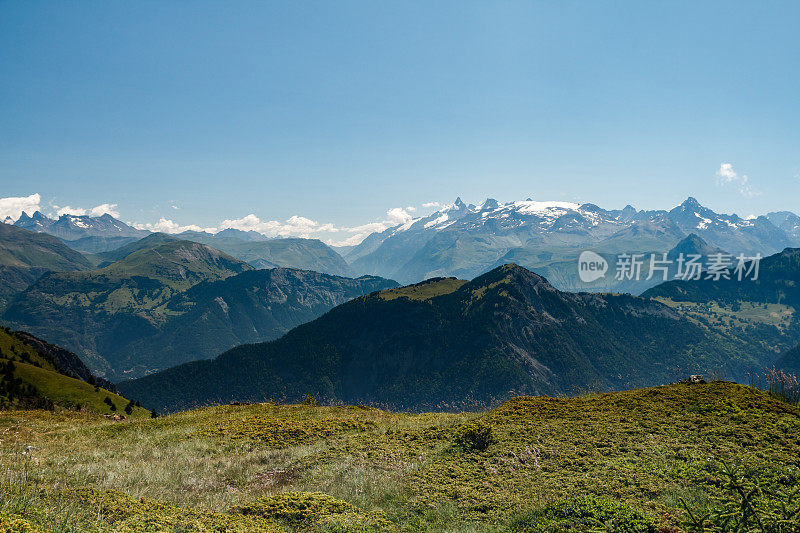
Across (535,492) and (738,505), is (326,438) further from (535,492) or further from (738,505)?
(738,505)

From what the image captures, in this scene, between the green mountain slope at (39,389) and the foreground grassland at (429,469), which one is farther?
the green mountain slope at (39,389)

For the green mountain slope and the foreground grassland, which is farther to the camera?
the green mountain slope

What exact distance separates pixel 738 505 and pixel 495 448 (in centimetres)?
1019

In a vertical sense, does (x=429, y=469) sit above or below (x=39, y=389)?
above

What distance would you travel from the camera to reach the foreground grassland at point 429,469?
11.8 metres

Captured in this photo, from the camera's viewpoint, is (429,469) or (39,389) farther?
(39,389)

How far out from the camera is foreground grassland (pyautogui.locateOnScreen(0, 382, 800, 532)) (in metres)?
11.8

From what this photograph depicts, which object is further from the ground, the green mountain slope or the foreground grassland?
the foreground grassland

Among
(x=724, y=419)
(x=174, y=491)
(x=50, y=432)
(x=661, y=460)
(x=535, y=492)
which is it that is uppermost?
(x=724, y=419)

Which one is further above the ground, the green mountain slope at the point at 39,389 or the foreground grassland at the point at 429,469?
the foreground grassland at the point at 429,469

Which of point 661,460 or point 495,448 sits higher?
point 661,460

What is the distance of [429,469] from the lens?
58.2ft

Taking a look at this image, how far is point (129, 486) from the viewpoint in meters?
15.0

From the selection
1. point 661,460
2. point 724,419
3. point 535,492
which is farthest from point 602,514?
point 724,419
